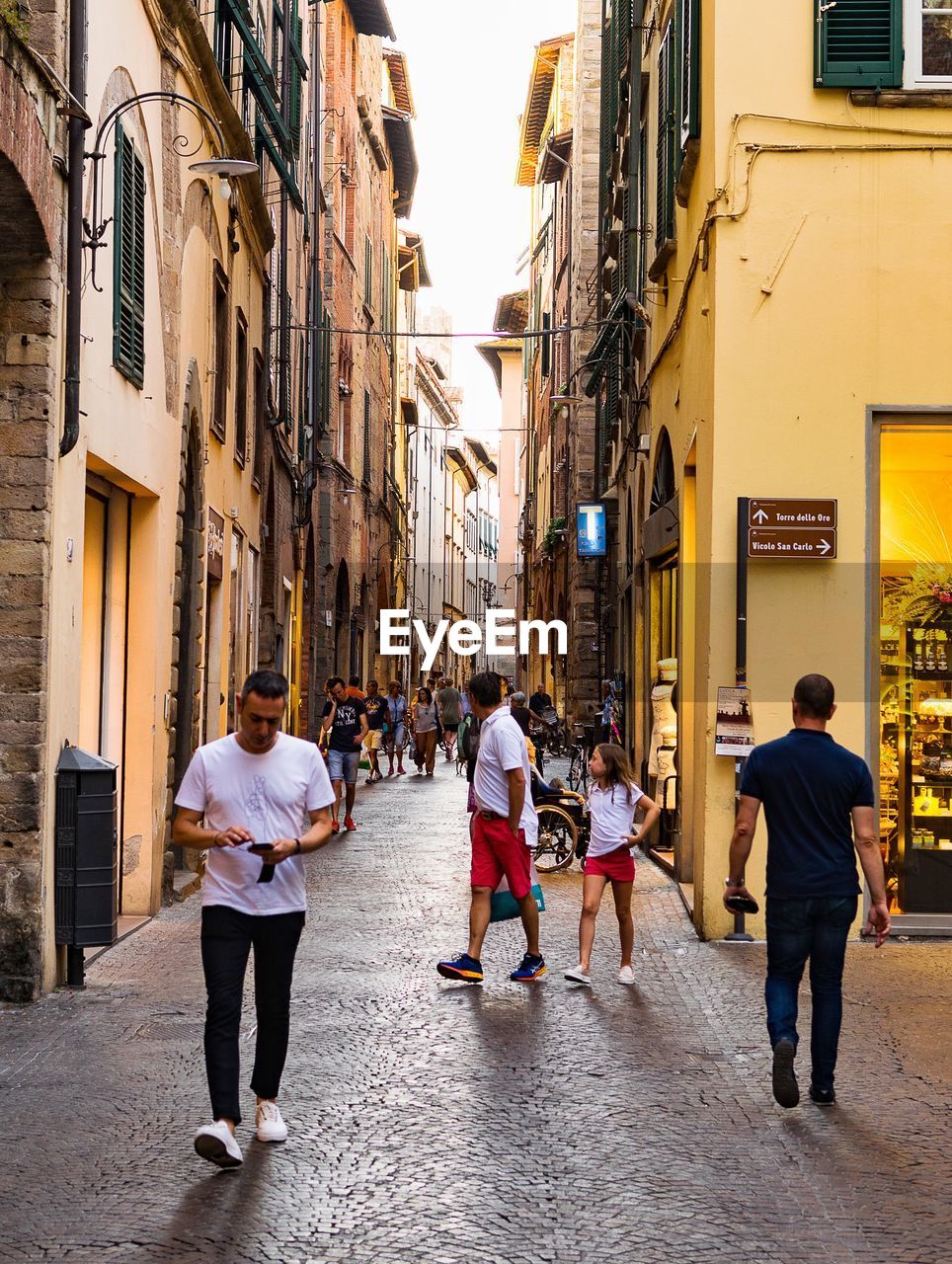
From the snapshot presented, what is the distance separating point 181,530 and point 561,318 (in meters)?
25.4

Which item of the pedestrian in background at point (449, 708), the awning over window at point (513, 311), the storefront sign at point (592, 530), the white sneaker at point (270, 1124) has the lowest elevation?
the white sneaker at point (270, 1124)

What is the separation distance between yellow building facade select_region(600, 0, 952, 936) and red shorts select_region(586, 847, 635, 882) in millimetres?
1411

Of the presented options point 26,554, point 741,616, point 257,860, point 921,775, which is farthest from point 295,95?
point 257,860

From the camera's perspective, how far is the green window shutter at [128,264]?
36.6 feet

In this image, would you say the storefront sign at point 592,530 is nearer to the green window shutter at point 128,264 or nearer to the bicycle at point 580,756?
the bicycle at point 580,756

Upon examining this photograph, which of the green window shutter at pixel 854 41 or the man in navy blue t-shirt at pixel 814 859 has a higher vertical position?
the green window shutter at pixel 854 41

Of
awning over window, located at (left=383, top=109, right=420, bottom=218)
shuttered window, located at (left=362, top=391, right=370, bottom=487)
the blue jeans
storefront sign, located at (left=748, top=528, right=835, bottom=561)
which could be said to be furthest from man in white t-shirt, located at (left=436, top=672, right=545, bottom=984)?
awning over window, located at (left=383, top=109, right=420, bottom=218)

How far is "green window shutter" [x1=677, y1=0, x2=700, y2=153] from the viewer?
41.3 ft

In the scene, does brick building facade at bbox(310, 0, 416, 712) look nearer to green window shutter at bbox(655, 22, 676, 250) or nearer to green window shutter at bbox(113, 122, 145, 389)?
green window shutter at bbox(655, 22, 676, 250)

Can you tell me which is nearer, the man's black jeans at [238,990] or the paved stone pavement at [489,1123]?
the paved stone pavement at [489,1123]

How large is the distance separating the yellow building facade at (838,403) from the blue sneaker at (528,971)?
6.07 ft

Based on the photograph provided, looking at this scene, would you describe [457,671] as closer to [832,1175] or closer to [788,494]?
[788,494]

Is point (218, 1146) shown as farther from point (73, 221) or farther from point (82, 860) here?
point (73, 221)

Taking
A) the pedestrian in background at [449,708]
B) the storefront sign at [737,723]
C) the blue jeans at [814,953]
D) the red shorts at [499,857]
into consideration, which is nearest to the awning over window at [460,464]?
the pedestrian in background at [449,708]
